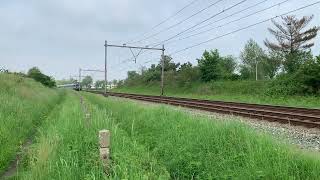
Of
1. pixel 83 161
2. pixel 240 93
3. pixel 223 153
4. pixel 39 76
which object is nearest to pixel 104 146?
pixel 83 161

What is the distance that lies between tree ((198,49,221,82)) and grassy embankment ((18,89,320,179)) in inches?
2050

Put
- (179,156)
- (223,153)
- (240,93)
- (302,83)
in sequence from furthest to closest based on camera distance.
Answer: (240,93)
(302,83)
(179,156)
(223,153)

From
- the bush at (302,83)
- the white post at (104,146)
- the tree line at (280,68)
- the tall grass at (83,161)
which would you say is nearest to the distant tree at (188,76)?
the tree line at (280,68)

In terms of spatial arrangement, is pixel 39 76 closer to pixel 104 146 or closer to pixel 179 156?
pixel 179 156

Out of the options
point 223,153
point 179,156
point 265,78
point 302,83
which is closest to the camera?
point 223,153

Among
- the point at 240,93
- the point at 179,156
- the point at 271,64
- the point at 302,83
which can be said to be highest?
the point at 271,64

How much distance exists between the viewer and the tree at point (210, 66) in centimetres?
6638

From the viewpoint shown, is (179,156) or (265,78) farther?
(265,78)

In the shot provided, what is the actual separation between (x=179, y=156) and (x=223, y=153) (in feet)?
3.79

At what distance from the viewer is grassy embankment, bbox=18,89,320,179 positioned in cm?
822

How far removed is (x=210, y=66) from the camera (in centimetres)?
6719

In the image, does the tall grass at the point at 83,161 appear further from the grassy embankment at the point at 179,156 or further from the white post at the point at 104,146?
the white post at the point at 104,146

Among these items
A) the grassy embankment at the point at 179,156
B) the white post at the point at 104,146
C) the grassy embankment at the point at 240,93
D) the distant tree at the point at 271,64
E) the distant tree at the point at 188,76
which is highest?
the distant tree at the point at 271,64

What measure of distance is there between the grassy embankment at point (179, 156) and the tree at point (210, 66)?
52077 millimetres
